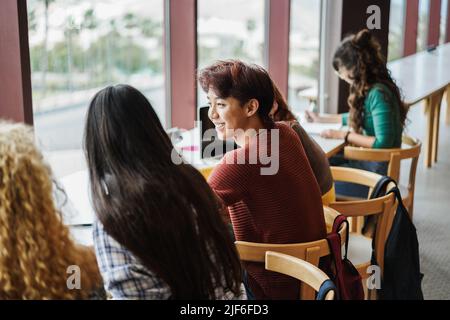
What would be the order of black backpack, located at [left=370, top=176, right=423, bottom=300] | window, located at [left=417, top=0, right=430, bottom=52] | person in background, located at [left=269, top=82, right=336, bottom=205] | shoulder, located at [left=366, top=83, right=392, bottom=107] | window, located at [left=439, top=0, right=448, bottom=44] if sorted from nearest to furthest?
black backpack, located at [left=370, top=176, right=423, bottom=300], person in background, located at [left=269, top=82, right=336, bottom=205], shoulder, located at [left=366, top=83, right=392, bottom=107], window, located at [left=417, top=0, right=430, bottom=52], window, located at [left=439, top=0, right=448, bottom=44]

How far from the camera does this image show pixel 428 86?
17.2 ft

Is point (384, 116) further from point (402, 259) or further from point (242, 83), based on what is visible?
point (242, 83)

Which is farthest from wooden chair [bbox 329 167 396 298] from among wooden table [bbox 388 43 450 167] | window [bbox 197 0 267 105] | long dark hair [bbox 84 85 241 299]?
wooden table [bbox 388 43 450 167]

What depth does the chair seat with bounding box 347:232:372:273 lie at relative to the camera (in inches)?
92.6

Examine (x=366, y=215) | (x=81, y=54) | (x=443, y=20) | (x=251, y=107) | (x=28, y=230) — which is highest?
(x=443, y=20)

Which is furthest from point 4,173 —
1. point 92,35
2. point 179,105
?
point 179,105

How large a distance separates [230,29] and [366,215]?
238 centimetres

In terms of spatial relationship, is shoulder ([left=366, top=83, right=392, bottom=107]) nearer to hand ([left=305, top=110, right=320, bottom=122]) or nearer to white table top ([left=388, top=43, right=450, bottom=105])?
hand ([left=305, top=110, right=320, bottom=122])

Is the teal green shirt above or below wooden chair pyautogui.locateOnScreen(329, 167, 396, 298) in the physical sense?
above

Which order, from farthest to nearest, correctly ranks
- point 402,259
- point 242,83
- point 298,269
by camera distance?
point 402,259 → point 242,83 → point 298,269

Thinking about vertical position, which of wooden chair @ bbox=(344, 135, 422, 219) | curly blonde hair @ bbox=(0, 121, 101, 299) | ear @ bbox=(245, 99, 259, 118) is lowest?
wooden chair @ bbox=(344, 135, 422, 219)

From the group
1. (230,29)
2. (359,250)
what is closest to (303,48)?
(230,29)

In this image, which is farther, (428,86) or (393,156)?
(428,86)

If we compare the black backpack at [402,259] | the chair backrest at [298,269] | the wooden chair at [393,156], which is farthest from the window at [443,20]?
the chair backrest at [298,269]
